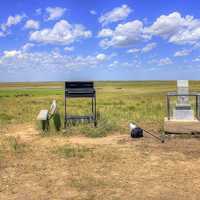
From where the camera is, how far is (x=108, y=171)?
251 inches

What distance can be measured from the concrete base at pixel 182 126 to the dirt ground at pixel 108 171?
1.35 feet

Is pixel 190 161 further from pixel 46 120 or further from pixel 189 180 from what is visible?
pixel 46 120

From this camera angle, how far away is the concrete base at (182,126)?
978cm

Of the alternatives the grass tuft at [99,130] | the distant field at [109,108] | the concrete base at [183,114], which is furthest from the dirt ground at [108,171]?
the distant field at [109,108]

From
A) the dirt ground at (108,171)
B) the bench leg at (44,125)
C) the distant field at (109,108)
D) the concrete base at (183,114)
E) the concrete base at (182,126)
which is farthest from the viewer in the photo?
the distant field at (109,108)

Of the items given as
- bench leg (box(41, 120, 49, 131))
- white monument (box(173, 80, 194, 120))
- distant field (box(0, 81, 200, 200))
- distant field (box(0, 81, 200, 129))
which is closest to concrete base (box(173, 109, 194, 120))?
white monument (box(173, 80, 194, 120))

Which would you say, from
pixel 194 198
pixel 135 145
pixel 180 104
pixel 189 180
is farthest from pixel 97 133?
pixel 194 198

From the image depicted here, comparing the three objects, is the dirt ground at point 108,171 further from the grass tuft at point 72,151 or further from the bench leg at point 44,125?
Answer: the bench leg at point 44,125

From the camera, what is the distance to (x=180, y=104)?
10.5 metres

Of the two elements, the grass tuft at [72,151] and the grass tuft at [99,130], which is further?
the grass tuft at [99,130]

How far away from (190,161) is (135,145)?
2.04m

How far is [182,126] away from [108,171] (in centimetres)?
422

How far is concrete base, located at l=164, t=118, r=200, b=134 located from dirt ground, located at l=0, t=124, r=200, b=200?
1.35 ft

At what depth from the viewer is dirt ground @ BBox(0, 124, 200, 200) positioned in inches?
204
